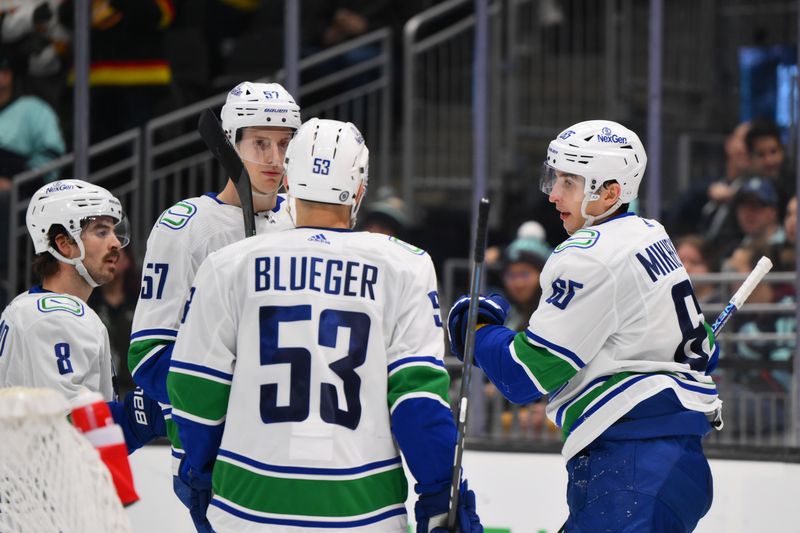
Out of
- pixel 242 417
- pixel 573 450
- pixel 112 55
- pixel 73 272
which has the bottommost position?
pixel 573 450

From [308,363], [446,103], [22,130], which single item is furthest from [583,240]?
[446,103]

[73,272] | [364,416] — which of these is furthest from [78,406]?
[73,272]

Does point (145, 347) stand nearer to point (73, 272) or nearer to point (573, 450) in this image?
point (73, 272)

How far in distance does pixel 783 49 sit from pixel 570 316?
15.5 feet

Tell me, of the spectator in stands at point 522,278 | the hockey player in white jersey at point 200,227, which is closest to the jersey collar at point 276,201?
the hockey player in white jersey at point 200,227

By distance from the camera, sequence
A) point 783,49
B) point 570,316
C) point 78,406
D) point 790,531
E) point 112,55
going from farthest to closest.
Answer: point 783,49 < point 112,55 < point 790,531 < point 570,316 < point 78,406

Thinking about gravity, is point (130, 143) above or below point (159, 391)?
above

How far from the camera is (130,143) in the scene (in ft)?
18.3

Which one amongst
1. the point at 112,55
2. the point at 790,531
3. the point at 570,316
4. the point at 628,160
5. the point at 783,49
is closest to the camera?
the point at 570,316

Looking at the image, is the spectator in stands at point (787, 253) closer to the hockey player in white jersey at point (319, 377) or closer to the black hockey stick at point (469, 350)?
the black hockey stick at point (469, 350)

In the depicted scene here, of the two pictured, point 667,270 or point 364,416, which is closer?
point 364,416

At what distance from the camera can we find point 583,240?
299 centimetres

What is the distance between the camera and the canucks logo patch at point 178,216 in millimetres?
3098

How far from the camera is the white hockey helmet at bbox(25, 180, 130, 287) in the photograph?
11.0ft
